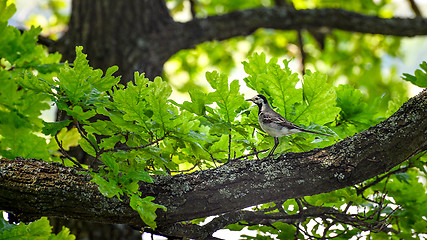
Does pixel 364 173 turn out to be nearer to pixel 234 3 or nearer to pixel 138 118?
pixel 138 118

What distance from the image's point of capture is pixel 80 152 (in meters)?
3.27

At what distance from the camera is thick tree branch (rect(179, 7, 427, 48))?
397 centimetres

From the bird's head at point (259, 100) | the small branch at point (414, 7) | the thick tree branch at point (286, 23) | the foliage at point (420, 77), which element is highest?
the small branch at point (414, 7)

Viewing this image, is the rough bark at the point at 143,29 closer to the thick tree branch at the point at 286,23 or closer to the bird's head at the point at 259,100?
the thick tree branch at the point at 286,23

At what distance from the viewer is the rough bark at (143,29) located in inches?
146

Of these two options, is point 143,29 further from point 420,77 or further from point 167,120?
point 420,77

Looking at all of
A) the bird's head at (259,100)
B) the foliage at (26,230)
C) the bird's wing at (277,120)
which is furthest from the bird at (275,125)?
the foliage at (26,230)

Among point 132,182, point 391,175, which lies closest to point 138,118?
point 132,182

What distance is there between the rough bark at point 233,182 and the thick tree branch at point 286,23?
2417mm

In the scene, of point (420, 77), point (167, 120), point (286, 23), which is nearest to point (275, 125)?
point (167, 120)

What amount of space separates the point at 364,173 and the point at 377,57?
587cm

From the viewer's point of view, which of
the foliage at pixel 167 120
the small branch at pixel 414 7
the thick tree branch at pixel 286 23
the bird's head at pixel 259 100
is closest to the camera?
the foliage at pixel 167 120

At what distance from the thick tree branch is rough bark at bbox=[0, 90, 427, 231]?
7.93 ft

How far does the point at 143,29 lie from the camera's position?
3844 millimetres
